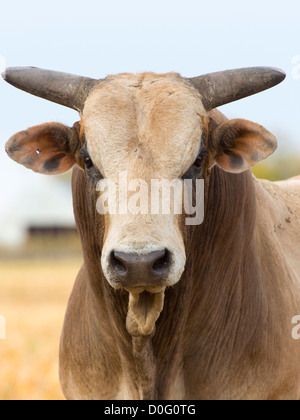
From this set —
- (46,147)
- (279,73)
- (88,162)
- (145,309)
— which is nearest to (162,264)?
(145,309)

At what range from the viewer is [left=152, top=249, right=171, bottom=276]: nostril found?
4273mm

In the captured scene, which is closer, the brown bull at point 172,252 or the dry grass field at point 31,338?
the brown bull at point 172,252

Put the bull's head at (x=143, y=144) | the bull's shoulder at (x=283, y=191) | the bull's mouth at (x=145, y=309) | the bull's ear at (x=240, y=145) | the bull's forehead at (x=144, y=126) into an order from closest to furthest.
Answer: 1. the bull's head at (x=143, y=144)
2. the bull's forehead at (x=144, y=126)
3. the bull's mouth at (x=145, y=309)
4. the bull's ear at (x=240, y=145)
5. the bull's shoulder at (x=283, y=191)

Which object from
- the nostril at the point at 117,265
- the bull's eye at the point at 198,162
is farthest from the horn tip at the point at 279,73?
the nostril at the point at 117,265

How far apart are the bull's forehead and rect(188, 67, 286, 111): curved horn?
92 mm

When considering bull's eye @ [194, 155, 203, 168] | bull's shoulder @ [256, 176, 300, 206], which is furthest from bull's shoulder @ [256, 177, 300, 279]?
bull's eye @ [194, 155, 203, 168]

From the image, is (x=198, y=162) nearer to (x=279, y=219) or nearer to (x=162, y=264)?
(x=162, y=264)

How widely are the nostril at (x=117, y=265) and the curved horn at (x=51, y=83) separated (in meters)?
1.40

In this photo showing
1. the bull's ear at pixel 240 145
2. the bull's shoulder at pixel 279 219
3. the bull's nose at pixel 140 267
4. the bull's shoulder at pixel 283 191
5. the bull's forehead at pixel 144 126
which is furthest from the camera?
the bull's shoulder at pixel 283 191

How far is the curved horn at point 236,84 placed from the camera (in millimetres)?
5160

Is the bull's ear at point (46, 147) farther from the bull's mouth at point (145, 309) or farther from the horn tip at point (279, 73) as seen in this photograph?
the horn tip at point (279, 73)

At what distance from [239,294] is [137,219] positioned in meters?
1.68
